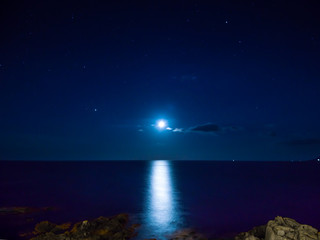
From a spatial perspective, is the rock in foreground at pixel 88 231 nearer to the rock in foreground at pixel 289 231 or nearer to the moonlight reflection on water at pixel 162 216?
the moonlight reflection on water at pixel 162 216

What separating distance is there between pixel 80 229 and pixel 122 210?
15945 mm

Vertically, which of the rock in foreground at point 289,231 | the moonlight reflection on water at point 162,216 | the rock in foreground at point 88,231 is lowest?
the moonlight reflection on water at point 162,216

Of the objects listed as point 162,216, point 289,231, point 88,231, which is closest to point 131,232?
point 88,231

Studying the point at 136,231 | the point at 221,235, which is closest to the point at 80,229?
the point at 136,231

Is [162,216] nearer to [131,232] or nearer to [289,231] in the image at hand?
[131,232]

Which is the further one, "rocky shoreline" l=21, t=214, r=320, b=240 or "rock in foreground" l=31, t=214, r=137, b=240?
"rock in foreground" l=31, t=214, r=137, b=240

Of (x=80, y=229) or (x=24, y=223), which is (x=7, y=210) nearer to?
(x=24, y=223)

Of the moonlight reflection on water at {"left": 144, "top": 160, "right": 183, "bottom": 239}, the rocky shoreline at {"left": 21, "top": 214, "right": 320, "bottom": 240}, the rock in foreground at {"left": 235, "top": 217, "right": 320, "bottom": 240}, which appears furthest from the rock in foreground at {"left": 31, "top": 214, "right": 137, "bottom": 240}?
the rock in foreground at {"left": 235, "top": 217, "right": 320, "bottom": 240}

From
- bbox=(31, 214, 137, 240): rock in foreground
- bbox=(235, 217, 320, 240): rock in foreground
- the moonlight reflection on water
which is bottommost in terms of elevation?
the moonlight reflection on water

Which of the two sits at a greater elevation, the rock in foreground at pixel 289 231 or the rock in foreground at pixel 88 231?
the rock in foreground at pixel 289 231

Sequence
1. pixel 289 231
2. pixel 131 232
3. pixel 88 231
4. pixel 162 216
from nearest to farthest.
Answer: pixel 289 231, pixel 88 231, pixel 131 232, pixel 162 216

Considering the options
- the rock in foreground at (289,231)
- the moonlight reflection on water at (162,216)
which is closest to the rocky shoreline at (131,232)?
the rock in foreground at (289,231)

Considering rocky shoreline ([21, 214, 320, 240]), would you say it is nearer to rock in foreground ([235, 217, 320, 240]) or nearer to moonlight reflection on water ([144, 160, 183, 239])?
rock in foreground ([235, 217, 320, 240])

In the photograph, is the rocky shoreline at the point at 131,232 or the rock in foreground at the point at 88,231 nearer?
the rocky shoreline at the point at 131,232
